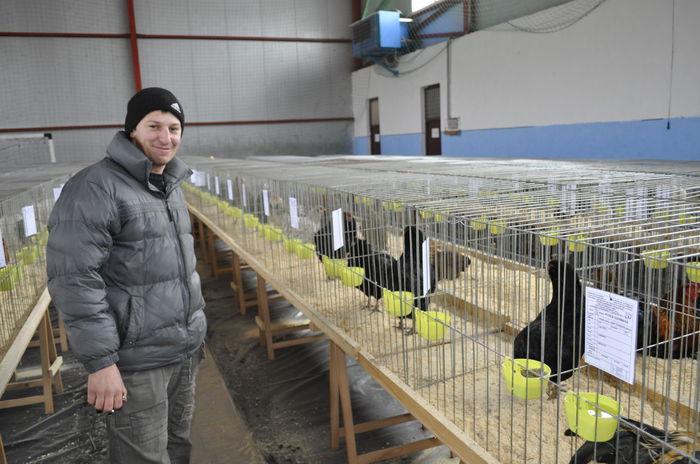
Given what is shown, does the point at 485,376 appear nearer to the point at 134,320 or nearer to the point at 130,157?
the point at 134,320

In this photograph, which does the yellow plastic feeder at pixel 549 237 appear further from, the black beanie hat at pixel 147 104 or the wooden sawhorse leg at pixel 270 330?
the wooden sawhorse leg at pixel 270 330

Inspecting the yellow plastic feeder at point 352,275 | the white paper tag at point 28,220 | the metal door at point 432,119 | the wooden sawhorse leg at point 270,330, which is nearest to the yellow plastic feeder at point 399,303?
the yellow plastic feeder at point 352,275

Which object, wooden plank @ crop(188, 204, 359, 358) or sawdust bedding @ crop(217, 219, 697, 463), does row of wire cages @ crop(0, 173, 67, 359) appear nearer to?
wooden plank @ crop(188, 204, 359, 358)

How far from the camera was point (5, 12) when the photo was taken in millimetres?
9562

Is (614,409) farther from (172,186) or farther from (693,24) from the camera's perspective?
(693,24)

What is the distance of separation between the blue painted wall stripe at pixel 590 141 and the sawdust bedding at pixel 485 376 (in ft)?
12.2

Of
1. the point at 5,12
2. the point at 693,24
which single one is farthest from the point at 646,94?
the point at 5,12

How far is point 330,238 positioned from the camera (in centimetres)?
286

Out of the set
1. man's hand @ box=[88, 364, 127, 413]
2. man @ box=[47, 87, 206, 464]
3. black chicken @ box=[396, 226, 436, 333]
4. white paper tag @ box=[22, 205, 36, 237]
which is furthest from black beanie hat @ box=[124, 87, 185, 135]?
white paper tag @ box=[22, 205, 36, 237]

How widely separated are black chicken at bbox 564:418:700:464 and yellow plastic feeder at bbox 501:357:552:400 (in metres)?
0.19

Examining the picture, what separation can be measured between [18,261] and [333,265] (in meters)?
1.85

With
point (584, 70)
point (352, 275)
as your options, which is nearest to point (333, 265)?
point (352, 275)

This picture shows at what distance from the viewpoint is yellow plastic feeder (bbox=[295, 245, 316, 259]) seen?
291 centimetres

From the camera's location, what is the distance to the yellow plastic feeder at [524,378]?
137 centimetres
